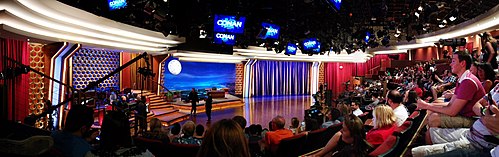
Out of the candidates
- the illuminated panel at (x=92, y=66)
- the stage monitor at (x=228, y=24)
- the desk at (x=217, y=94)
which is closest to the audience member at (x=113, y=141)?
the stage monitor at (x=228, y=24)

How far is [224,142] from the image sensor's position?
1691mm

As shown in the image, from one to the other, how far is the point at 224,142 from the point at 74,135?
5.83 ft

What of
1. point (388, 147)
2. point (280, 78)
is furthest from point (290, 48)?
point (388, 147)

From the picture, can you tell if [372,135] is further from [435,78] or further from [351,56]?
[351,56]

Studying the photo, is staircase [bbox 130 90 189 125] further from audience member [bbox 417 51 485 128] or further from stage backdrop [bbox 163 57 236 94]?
audience member [bbox 417 51 485 128]

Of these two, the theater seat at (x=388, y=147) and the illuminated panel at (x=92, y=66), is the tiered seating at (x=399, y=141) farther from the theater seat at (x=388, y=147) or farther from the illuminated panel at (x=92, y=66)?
the illuminated panel at (x=92, y=66)

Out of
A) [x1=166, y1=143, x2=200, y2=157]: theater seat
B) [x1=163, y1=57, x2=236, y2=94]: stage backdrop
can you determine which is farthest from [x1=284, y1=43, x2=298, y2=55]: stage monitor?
[x1=166, y1=143, x2=200, y2=157]: theater seat

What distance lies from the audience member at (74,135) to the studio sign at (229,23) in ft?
18.0

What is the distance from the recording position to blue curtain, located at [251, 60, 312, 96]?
21.0 meters

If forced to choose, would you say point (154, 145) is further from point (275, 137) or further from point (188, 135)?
point (275, 137)

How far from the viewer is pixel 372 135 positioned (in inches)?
130

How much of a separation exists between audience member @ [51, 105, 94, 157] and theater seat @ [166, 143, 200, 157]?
120 centimetres

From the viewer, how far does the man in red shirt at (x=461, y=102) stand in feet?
7.98

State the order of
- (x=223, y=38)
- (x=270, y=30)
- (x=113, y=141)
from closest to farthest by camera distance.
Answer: (x=113, y=141) → (x=223, y=38) → (x=270, y=30)
